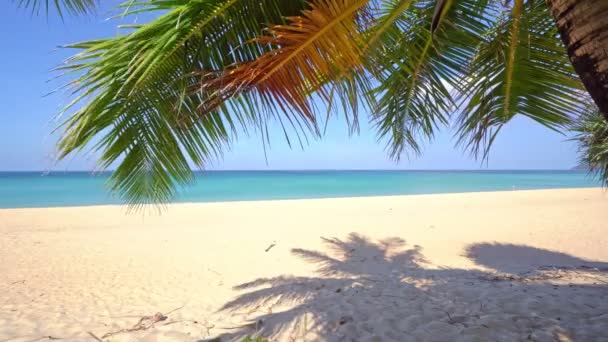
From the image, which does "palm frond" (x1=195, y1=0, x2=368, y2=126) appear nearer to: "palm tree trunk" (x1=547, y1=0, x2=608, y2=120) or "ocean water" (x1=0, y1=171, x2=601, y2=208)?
"palm tree trunk" (x1=547, y1=0, x2=608, y2=120)

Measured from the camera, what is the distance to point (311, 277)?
476 centimetres

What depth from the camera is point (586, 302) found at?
2861mm

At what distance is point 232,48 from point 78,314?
12.3 feet

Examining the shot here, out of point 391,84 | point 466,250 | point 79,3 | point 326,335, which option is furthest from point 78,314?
point 466,250

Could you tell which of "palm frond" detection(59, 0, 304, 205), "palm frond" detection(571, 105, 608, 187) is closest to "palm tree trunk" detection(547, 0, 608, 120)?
"palm frond" detection(59, 0, 304, 205)

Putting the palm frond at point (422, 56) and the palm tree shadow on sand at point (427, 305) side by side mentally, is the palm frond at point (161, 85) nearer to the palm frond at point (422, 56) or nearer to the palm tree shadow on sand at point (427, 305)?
the palm frond at point (422, 56)

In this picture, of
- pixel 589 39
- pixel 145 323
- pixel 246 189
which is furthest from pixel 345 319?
pixel 246 189

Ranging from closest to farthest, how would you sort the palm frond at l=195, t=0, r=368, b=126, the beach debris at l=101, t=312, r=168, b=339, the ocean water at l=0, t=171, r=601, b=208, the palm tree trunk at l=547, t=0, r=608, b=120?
the palm tree trunk at l=547, t=0, r=608, b=120 < the palm frond at l=195, t=0, r=368, b=126 < the beach debris at l=101, t=312, r=168, b=339 < the ocean water at l=0, t=171, r=601, b=208

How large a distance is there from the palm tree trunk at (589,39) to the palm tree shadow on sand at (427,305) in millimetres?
2038

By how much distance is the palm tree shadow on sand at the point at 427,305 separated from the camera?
8.00 ft

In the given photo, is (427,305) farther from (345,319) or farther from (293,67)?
(293,67)

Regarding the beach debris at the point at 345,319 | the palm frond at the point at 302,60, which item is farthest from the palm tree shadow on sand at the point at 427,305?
the palm frond at the point at 302,60

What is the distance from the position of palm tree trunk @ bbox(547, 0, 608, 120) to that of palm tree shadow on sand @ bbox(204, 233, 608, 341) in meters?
2.04

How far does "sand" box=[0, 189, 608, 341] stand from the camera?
2.72 m
